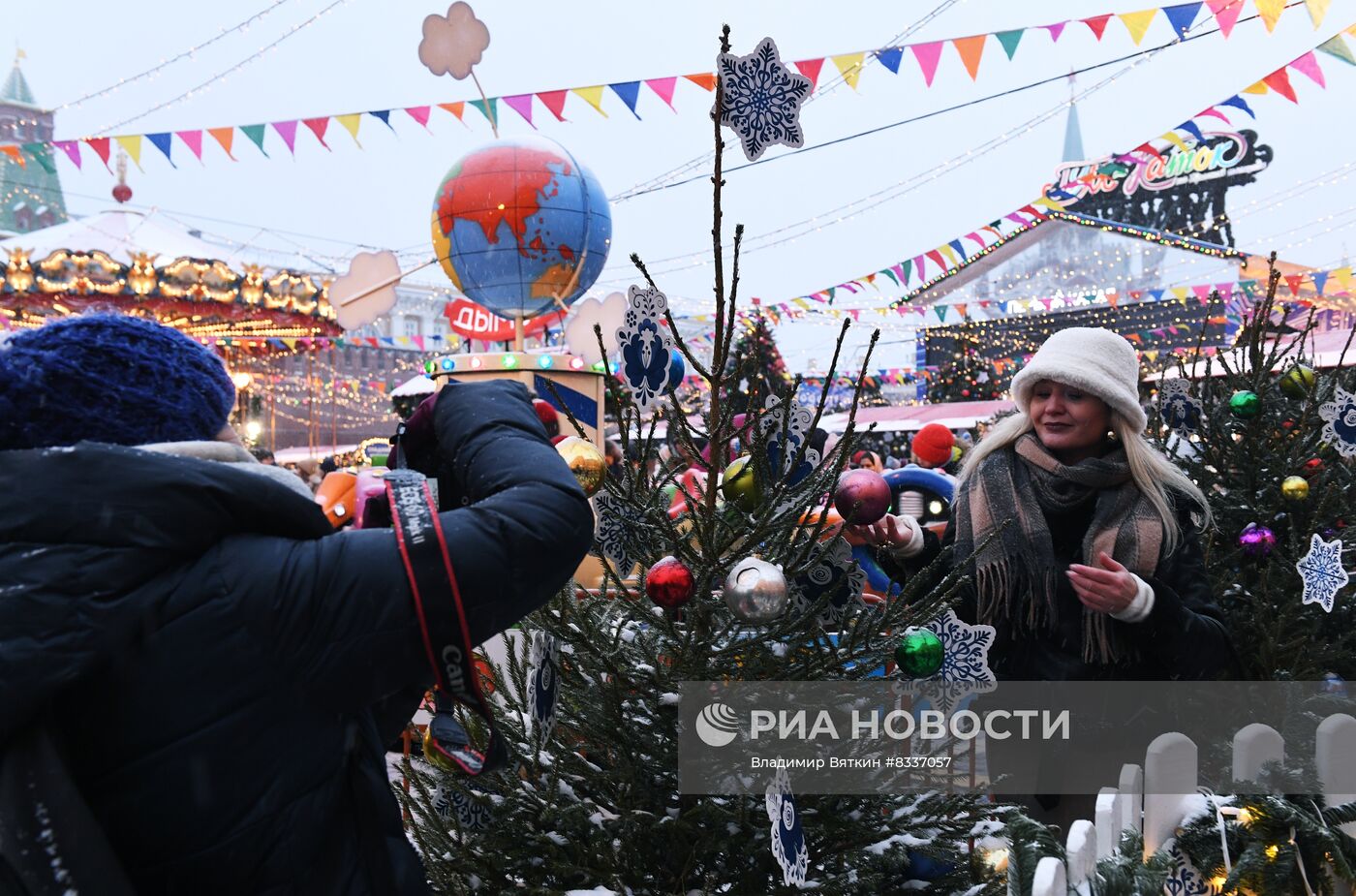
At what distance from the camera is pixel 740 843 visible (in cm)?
161

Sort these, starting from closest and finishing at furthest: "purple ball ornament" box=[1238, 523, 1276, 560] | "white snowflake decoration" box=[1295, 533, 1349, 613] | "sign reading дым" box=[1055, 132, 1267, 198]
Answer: "white snowflake decoration" box=[1295, 533, 1349, 613], "purple ball ornament" box=[1238, 523, 1276, 560], "sign reading дым" box=[1055, 132, 1267, 198]

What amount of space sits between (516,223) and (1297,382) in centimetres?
340

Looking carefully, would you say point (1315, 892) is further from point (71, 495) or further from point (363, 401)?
point (363, 401)

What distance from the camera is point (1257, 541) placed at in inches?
140

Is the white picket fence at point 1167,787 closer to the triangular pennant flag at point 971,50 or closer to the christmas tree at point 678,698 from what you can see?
the christmas tree at point 678,698

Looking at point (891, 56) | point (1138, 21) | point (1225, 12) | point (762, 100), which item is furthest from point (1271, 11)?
point (762, 100)

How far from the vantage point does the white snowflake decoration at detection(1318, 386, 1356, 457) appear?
11.4 feet

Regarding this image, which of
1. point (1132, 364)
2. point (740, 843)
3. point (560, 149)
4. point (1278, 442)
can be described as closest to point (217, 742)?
point (740, 843)

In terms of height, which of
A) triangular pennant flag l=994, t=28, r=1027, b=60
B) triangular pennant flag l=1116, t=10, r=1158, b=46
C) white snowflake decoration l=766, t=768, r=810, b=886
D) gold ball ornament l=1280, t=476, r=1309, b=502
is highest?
triangular pennant flag l=994, t=28, r=1027, b=60

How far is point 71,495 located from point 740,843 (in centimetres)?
114

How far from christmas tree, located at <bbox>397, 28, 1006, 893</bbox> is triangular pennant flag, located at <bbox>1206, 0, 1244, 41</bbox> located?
20.7 ft

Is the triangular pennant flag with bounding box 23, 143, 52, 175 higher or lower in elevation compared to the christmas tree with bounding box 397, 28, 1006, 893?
higher

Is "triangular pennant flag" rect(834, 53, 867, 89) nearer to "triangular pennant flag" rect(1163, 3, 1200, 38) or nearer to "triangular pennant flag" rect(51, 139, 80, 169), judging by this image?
"triangular pennant flag" rect(1163, 3, 1200, 38)

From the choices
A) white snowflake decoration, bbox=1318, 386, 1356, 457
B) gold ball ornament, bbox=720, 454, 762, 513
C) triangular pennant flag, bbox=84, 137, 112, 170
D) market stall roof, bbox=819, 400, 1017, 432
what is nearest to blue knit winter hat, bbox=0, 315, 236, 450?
gold ball ornament, bbox=720, 454, 762, 513
